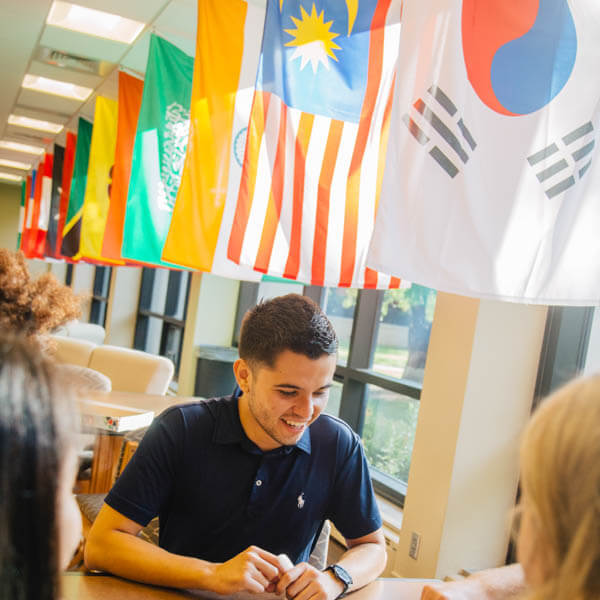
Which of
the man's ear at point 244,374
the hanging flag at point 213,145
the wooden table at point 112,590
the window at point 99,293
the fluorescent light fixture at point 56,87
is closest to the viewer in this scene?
the wooden table at point 112,590

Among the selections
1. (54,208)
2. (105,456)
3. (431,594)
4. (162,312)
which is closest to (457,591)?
(431,594)

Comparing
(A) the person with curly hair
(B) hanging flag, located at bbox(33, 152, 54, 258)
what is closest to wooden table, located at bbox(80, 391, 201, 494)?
(A) the person with curly hair

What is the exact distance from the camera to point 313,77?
2373 mm

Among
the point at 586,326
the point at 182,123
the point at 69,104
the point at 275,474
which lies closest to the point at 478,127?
the point at 275,474

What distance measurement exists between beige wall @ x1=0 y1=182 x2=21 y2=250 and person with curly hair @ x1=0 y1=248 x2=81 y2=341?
15.0 meters

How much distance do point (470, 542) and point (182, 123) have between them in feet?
9.40

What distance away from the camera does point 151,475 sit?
146cm

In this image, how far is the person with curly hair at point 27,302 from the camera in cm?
162

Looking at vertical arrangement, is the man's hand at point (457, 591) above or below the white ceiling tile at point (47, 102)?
below

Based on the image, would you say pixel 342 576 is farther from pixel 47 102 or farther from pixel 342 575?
pixel 47 102

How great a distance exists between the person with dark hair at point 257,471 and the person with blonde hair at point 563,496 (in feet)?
2.79

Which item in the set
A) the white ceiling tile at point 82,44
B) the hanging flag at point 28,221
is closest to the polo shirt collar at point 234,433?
the white ceiling tile at point 82,44

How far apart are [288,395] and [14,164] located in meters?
12.3

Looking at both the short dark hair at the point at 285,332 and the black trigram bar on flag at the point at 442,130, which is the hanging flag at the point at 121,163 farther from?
the short dark hair at the point at 285,332
